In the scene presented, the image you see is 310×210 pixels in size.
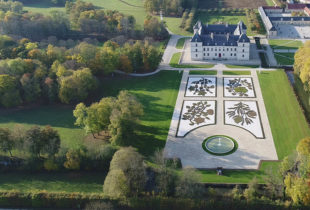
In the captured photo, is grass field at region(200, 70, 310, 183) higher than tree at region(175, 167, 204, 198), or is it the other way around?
grass field at region(200, 70, 310, 183)

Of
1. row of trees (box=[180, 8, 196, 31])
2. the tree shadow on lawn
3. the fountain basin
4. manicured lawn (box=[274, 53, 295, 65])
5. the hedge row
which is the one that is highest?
row of trees (box=[180, 8, 196, 31])

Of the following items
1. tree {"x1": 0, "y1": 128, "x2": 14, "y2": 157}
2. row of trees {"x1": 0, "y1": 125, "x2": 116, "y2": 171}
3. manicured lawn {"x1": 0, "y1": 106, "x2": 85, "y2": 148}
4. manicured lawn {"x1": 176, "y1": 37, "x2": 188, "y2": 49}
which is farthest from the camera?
manicured lawn {"x1": 176, "y1": 37, "x2": 188, "y2": 49}

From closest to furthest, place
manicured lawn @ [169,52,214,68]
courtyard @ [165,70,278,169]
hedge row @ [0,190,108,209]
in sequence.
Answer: hedge row @ [0,190,108,209]
courtyard @ [165,70,278,169]
manicured lawn @ [169,52,214,68]

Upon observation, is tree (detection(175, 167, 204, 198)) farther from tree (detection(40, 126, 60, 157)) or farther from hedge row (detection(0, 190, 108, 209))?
tree (detection(40, 126, 60, 157))

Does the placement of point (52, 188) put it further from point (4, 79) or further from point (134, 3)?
point (134, 3)

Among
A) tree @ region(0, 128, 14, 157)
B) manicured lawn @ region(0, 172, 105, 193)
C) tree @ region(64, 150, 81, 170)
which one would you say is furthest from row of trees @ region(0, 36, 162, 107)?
manicured lawn @ region(0, 172, 105, 193)

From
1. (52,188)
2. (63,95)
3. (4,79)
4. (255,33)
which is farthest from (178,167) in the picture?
(255,33)

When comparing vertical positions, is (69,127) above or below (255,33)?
below
